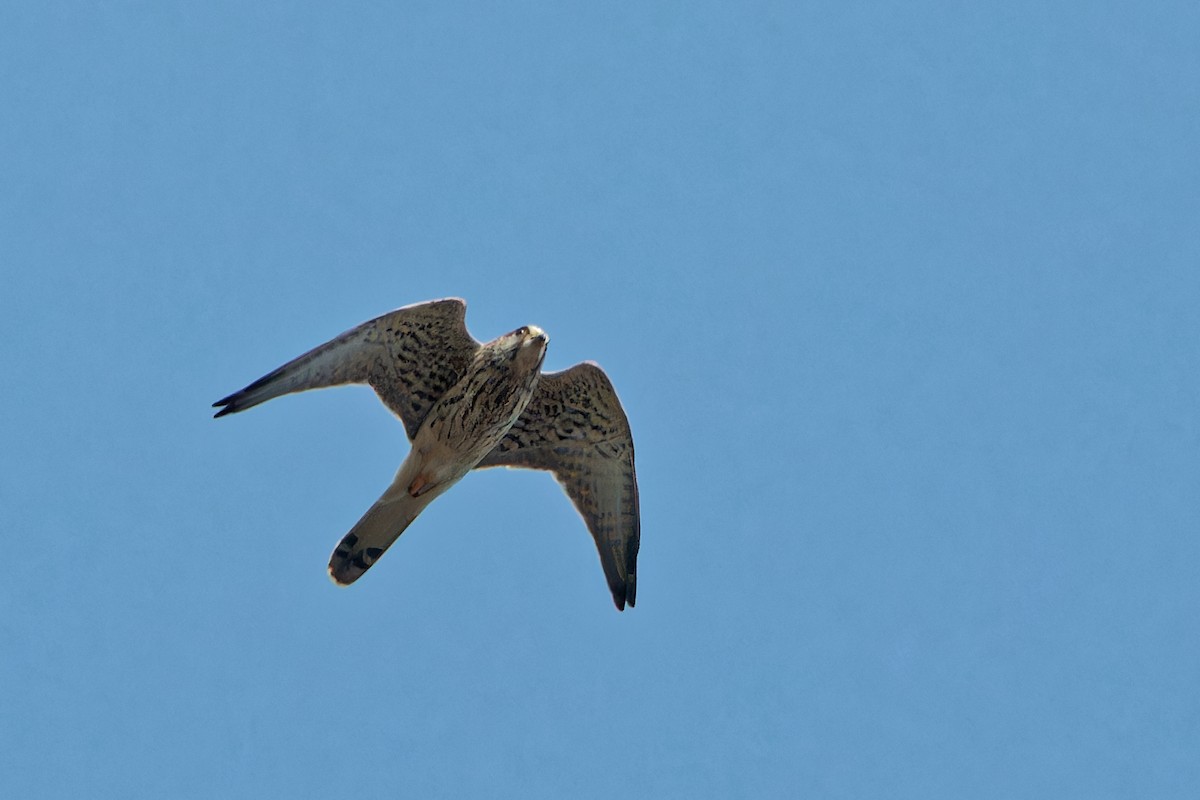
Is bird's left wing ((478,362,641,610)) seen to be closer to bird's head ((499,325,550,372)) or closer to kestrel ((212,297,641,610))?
kestrel ((212,297,641,610))

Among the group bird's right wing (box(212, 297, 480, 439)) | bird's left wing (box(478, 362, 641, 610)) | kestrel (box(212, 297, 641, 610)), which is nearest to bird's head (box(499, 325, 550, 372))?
kestrel (box(212, 297, 641, 610))

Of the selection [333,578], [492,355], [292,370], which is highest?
[492,355]

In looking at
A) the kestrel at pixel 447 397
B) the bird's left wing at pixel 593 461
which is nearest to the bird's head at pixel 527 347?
the kestrel at pixel 447 397

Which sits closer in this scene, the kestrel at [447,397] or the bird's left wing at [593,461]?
the kestrel at [447,397]

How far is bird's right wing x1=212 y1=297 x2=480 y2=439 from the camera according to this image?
44.8 ft

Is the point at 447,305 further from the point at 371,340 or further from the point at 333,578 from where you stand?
the point at 333,578

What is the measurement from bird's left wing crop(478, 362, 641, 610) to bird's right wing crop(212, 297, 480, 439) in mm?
857

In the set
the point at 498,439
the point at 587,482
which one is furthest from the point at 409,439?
the point at 587,482

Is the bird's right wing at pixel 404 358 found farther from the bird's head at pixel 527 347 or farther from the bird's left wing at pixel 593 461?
the bird's left wing at pixel 593 461

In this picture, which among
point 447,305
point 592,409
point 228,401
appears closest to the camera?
point 228,401

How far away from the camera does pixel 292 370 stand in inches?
523

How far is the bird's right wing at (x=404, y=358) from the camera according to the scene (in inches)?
537

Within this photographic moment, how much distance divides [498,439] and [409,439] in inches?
29.6

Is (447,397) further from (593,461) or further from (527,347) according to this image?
(593,461)
